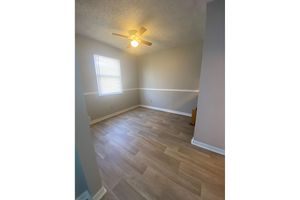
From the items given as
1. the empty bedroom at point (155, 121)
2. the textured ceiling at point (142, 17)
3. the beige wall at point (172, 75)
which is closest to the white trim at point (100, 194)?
the empty bedroom at point (155, 121)

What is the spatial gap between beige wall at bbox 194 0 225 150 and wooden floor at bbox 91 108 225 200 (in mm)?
331

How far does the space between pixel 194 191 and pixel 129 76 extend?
3.90 metres

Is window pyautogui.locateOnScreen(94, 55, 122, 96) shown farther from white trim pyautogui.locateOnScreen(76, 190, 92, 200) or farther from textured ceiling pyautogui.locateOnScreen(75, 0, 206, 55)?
white trim pyautogui.locateOnScreen(76, 190, 92, 200)

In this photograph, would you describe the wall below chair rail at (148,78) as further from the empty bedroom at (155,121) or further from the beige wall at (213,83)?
the beige wall at (213,83)

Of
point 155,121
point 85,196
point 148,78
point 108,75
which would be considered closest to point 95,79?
point 108,75

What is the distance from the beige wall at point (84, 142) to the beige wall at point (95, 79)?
6.05 feet

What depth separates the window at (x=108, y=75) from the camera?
309cm

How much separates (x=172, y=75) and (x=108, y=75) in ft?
7.53

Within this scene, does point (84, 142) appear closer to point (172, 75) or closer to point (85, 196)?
point (85, 196)

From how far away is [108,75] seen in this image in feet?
11.1

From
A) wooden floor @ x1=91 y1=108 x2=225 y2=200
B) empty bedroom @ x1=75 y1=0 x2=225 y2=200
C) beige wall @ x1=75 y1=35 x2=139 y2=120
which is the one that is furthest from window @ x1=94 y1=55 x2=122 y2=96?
wooden floor @ x1=91 y1=108 x2=225 y2=200
